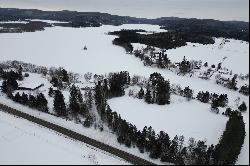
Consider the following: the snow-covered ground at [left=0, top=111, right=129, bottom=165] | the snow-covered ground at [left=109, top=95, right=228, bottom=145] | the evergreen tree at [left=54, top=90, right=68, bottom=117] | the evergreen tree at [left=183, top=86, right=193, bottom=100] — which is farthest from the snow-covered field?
the evergreen tree at [left=54, top=90, right=68, bottom=117]

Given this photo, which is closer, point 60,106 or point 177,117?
point 177,117

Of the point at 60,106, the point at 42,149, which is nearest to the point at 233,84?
the point at 60,106

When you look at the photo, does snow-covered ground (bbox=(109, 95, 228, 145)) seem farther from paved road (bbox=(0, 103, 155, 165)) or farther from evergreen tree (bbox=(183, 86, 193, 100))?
paved road (bbox=(0, 103, 155, 165))

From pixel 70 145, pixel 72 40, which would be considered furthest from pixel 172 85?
pixel 72 40

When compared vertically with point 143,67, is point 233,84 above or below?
below

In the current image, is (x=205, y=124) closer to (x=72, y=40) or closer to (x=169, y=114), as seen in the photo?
(x=169, y=114)

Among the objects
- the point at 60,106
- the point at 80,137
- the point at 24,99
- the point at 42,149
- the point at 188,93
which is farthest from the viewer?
the point at 188,93

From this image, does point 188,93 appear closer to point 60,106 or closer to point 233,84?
point 233,84
